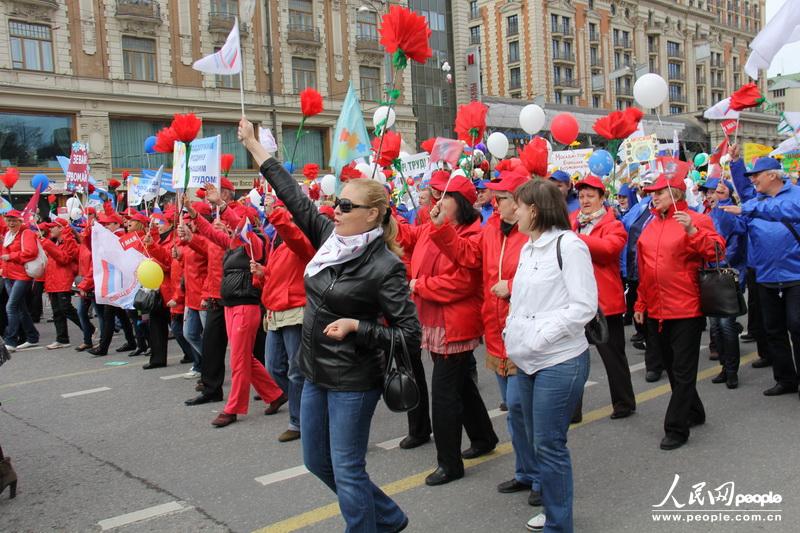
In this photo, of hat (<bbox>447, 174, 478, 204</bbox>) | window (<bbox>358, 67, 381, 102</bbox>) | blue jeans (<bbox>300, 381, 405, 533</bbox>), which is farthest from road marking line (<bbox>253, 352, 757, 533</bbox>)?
window (<bbox>358, 67, 381, 102</bbox>)

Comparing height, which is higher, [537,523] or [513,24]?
[513,24]

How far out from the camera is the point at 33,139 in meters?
30.7

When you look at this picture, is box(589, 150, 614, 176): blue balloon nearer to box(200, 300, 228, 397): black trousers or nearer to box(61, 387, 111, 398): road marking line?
box(200, 300, 228, 397): black trousers

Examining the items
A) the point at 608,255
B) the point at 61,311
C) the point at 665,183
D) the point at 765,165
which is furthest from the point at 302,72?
the point at 665,183

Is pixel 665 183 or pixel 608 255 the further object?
pixel 608 255

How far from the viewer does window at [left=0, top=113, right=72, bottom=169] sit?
98.0 ft

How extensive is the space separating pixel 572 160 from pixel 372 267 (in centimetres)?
770

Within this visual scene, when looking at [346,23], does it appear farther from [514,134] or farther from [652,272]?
[652,272]

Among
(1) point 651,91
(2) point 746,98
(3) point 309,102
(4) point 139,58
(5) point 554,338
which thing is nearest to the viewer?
(5) point 554,338

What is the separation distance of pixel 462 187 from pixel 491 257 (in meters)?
0.61

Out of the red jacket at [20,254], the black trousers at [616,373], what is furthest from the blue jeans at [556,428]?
the red jacket at [20,254]

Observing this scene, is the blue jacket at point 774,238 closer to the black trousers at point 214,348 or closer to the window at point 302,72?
the black trousers at point 214,348

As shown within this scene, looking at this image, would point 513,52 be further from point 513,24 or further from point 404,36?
point 404,36

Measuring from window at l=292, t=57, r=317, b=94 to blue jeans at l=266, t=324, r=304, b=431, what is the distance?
34865 mm
